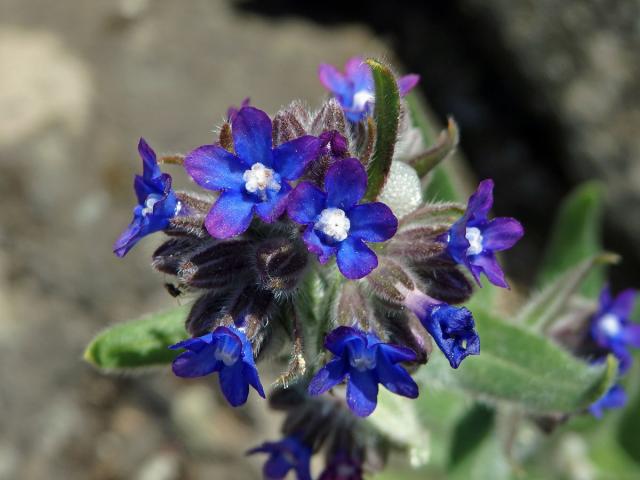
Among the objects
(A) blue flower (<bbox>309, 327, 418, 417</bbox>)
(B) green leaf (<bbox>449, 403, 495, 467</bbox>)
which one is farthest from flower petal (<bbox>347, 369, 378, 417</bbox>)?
(B) green leaf (<bbox>449, 403, 495, 467</bbox>)

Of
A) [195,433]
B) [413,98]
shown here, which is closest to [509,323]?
[413,98]

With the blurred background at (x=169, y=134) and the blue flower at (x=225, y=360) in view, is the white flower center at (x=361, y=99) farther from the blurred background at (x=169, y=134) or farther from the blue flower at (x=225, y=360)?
the blurred background at (x=169, y=134)

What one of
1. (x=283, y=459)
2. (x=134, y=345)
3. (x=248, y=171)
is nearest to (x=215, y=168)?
(x=248, y=171)

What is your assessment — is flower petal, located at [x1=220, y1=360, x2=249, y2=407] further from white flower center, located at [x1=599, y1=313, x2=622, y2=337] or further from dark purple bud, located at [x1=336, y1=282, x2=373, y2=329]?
white flower center, located at [x1=599, y1=313, x2=622, y2=337]

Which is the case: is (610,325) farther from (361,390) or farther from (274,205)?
(274,205)

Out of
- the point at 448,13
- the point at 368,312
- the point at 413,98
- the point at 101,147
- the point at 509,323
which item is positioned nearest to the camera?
the point at 368,312

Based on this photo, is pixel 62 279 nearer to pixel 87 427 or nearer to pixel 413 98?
pixel 87 427
